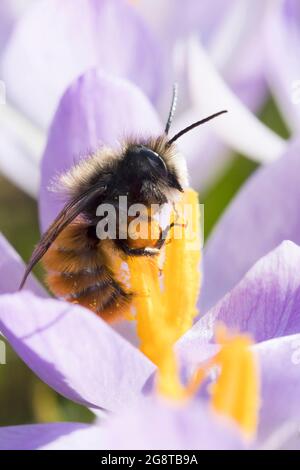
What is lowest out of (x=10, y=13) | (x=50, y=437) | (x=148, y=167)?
(x=50, y=437)

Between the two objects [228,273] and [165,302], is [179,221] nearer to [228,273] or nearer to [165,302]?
[165,302]

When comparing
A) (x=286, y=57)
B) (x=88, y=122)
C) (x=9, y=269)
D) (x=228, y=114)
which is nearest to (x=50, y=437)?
(x=9, y=269)

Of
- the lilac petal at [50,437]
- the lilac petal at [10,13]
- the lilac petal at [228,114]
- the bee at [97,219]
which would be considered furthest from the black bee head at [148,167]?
the lilac petal at [10,13]

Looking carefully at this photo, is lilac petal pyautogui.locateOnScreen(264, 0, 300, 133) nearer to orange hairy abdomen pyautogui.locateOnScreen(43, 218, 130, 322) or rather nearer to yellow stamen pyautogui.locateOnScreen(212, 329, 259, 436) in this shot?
orange hairy abdomen pyautogui.locateOnScreen(43, 218, 130, 322)

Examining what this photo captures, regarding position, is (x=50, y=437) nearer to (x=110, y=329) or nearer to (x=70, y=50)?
(x=110, y=329)

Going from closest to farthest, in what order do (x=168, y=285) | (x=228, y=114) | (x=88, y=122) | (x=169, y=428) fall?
(x=169, y=428) < (x=168, y=285) < (x=88, y=122) < (x=228, y=114)
